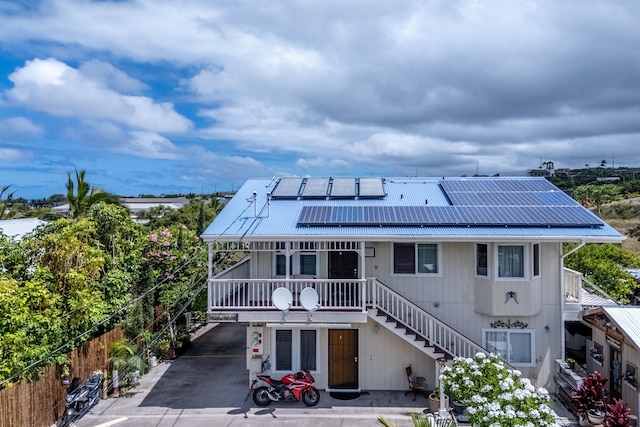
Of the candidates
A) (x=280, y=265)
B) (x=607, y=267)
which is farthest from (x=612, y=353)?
(x=280, y=265)

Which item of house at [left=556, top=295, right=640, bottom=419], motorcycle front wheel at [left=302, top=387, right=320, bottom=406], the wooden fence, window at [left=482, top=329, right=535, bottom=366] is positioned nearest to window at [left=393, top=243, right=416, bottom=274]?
window at [left=482, top=329, right=535, bottom=366]

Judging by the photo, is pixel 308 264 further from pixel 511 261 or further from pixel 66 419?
pixel 66 419

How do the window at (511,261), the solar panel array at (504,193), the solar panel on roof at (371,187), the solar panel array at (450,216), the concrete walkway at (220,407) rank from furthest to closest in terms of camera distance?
1. the solar panel on roof at (371,187)
2. the solar panel array at (504,193)
3. the solar panel array at (450,216)
4. the window at (511,261)
5. the concrete walkway at (220,407)

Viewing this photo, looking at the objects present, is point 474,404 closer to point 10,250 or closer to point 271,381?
point 271,381

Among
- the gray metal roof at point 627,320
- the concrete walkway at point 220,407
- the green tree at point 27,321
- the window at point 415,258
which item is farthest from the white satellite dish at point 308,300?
the gray metal roof at point 627,320

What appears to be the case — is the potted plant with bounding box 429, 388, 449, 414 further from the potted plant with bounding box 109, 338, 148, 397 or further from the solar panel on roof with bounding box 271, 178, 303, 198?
the potted plant with bounding box 109, 338, 148, 397

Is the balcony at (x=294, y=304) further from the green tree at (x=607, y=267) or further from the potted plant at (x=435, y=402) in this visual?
the green tree at (x=607, y=267)
